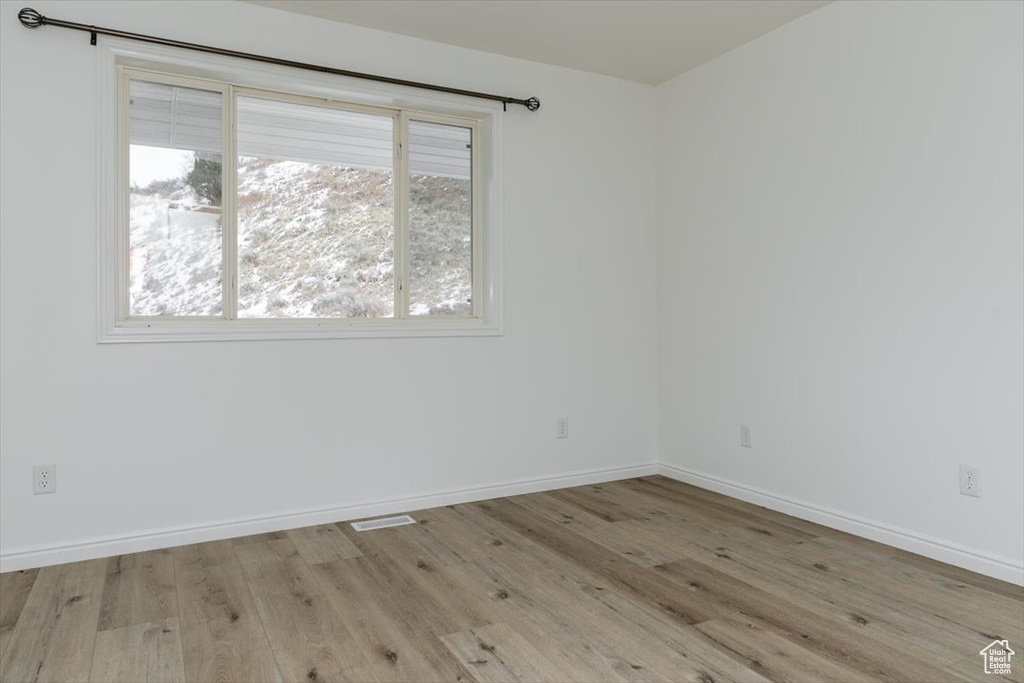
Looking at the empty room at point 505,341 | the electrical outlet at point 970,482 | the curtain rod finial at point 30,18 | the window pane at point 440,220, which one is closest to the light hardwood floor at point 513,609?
the empty room at point 505,341

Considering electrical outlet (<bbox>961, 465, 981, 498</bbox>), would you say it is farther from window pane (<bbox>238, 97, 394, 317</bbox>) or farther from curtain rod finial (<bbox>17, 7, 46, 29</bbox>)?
curtain rod finial (<bbox>17, 7, 46, 29</bbox>)

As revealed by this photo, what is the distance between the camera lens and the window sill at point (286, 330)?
3.03 m

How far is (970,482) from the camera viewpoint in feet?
9.05

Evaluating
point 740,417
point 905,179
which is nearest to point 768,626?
point 740,417

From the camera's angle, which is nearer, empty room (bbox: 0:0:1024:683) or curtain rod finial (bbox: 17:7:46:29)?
empty room (bbox: 0:0:1024:683)

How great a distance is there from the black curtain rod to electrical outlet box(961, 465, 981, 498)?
9.15 feet

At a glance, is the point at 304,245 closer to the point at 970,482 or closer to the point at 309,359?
the point at 309,359

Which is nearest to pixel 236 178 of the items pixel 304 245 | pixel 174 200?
pixel 174 200

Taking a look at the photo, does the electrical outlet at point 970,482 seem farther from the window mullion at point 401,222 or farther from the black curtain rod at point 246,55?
the black curtain rod at point 246,55

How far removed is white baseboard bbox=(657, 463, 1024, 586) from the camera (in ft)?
8.71

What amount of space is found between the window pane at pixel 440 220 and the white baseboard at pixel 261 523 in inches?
40.5

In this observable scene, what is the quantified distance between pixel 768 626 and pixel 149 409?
8.70 feet

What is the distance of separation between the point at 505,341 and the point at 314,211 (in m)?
1.25

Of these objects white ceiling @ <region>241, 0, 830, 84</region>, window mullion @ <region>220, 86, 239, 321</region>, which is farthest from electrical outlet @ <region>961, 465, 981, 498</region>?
window mullion @ <region>220, 86, 239, 321</region>
